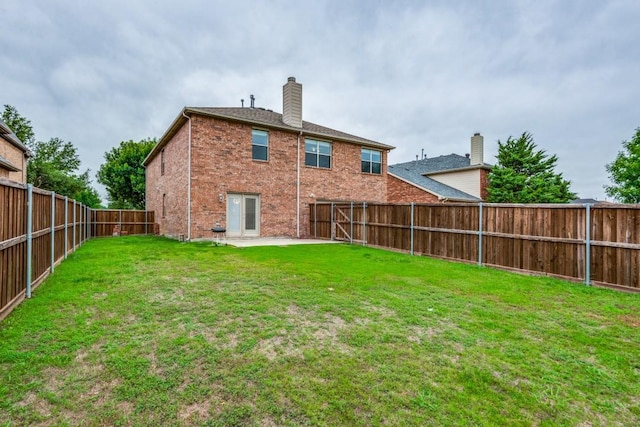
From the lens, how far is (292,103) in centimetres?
1566

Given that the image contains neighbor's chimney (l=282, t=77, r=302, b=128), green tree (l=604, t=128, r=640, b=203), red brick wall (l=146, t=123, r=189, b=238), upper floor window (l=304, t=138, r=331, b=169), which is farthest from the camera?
green tree (l=604, t=128, r=640, b=203)

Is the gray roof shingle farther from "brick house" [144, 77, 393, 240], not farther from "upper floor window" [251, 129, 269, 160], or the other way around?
"upper floor window" [251, 129, 269, 160]

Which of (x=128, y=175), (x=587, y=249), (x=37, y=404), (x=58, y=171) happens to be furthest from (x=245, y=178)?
(x=58, y=171)

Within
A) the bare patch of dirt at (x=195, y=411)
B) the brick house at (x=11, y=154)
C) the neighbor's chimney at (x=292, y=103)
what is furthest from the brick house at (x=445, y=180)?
the brick house at (x=11, y=154)

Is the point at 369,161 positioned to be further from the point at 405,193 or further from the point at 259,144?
the point at 259,144

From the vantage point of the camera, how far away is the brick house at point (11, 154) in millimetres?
12870

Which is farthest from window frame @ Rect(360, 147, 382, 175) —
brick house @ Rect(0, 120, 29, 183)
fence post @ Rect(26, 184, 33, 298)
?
brick house @ Rect(0, 120, 29, 183)

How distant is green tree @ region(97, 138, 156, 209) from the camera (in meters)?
28.2

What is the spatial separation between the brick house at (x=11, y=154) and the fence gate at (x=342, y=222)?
13.2 m

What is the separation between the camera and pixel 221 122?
44.7ft

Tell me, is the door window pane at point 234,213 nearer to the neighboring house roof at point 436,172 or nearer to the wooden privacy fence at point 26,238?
the wooden privacy fence at point 26,238

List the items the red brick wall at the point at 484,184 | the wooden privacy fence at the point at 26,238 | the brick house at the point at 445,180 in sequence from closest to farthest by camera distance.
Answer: the wooden privacy fence at the point at 26,238
the brick house at the point at 445,180
the red brick wall at the point at 484,184

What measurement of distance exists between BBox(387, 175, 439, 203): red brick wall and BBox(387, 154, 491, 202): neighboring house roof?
28 cm

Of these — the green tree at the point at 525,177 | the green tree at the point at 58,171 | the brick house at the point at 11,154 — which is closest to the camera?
the brick house at the point at 11,154
